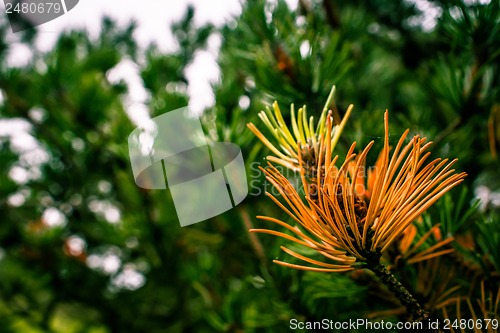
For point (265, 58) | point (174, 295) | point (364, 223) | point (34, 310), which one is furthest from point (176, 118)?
point (34, 310)

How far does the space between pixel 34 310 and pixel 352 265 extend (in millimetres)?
856

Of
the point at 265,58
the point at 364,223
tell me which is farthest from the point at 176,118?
the point at 364,223

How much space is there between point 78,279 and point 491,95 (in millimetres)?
845

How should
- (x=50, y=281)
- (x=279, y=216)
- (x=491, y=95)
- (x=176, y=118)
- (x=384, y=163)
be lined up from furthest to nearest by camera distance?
1. (x=50, y=281)
2. (x=279, y=216)
3. (x=176, y=118)
4. (x=491, y=95)
5. (x=384, y=163)

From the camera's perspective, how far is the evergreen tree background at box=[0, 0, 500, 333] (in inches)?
15.4

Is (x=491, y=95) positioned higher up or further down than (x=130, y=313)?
higher up

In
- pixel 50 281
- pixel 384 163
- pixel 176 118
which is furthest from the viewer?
pixel 50 281

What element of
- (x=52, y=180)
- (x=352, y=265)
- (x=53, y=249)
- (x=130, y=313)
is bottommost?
(x=130, y=313)

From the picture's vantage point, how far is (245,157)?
46cm

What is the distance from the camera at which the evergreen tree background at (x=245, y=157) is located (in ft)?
1.29

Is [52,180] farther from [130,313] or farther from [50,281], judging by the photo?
[130,313]

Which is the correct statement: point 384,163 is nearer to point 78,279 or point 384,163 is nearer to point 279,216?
point 279,216

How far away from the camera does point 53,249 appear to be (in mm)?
844

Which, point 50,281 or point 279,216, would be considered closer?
point 279,216
